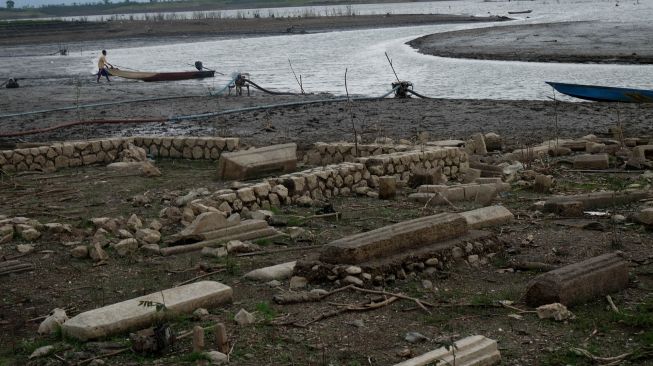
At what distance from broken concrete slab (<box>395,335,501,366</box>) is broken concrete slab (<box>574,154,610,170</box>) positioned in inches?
290

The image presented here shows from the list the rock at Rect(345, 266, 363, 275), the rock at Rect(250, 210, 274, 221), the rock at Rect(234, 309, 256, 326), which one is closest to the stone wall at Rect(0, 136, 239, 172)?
the rock at Rect(250, 210, 274, 221)

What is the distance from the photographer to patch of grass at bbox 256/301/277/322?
6.75 metres

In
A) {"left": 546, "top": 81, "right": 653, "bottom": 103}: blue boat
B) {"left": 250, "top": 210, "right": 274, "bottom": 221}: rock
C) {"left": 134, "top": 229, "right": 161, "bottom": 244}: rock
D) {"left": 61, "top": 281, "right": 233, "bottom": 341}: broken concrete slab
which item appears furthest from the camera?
{"left": 546, "top": 81, "right": 653, "bottom": 103}: blue boat

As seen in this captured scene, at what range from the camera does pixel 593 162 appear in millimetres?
12703

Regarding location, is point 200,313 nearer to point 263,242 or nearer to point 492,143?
point 263,242

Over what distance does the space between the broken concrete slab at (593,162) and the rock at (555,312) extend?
21.3ft

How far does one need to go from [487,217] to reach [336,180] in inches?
103

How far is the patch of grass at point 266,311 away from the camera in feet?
22.1

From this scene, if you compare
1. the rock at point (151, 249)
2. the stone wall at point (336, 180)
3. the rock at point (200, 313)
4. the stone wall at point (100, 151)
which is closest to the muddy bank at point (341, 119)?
the stone wall at point (100, 151)

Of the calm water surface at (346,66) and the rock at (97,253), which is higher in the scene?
the rock at (97,253)

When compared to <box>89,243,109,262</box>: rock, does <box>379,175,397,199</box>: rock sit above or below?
below

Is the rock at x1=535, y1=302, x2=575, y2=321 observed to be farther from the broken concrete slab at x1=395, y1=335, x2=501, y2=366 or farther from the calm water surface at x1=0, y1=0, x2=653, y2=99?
the calm water surface at x1=0, y1=0, x2=653, y2=99

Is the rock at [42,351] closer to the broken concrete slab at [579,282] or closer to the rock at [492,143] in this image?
the broken concrete slab at [579,282]

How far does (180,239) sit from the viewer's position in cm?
911
